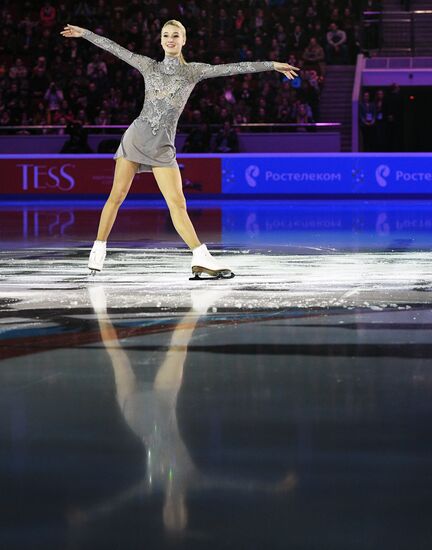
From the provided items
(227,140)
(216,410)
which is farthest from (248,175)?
(216,410)

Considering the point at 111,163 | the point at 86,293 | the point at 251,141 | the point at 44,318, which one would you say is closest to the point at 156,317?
the point at 44,318

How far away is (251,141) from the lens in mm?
23312

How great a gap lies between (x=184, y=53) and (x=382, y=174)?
726 cm

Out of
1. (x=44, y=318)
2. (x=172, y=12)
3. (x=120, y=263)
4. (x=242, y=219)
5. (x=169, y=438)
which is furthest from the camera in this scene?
(x=172, y=12)

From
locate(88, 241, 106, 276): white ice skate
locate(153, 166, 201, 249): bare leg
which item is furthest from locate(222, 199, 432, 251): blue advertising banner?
locate(88, 241, 106, 276): white ice skate

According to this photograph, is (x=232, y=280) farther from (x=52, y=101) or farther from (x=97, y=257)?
(x=52, y=101)

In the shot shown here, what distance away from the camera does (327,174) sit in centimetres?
2027

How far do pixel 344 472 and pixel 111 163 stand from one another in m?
18.2

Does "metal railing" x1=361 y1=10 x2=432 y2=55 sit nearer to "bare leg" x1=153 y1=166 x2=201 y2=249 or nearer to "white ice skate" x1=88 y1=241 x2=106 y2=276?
"bare leg" x1=153 y1=166 x2=201 y2=249

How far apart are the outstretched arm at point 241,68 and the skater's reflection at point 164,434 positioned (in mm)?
2777

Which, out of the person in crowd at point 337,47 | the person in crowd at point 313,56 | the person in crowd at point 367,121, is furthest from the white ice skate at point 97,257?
the person in crowd at point 337,47

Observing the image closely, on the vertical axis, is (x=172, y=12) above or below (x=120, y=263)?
above

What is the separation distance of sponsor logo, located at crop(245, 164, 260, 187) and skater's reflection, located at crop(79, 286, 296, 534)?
49.3 ft

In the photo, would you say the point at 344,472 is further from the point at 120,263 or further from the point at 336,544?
the point at 120,263
